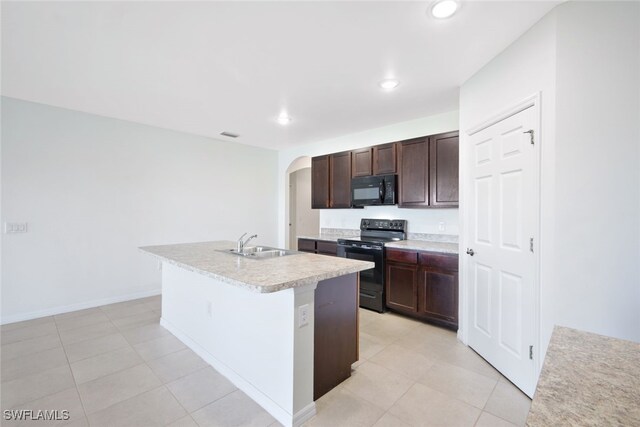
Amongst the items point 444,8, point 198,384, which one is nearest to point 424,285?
point 198,384

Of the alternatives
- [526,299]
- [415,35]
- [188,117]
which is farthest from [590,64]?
[188,117]

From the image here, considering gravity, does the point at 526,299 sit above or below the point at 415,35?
below

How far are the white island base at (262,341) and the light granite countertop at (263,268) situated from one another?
0.11 metres

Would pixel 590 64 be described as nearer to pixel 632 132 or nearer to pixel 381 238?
pixel 632 132

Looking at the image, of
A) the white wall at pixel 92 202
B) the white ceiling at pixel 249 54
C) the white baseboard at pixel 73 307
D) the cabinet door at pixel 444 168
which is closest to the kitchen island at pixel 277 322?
the white ceiling at pixel 249 54

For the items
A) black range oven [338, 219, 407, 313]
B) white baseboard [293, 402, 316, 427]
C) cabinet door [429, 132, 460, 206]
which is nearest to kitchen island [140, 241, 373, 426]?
white baseboard [293, 402, 316, 427]

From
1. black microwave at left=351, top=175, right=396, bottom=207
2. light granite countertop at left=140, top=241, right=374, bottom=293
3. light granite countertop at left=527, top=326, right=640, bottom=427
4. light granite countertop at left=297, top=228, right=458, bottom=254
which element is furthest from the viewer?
black microwave at left=351, top=175, right=396, bottom=207

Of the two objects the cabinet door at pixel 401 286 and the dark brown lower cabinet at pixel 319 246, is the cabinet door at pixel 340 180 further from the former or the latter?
the cabinet door at pixel 401 286

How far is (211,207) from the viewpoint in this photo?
490 centimetres

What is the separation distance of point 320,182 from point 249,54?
8.99ft

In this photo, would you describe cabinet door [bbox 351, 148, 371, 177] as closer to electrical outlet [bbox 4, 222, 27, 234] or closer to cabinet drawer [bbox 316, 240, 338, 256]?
cabinet drawer [bbox 316, 240, 338, 256]

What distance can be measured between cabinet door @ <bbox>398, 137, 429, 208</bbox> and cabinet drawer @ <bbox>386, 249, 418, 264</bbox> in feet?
2.10

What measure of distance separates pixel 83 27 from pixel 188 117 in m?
1.84

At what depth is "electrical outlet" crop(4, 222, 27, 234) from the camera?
3221mm
